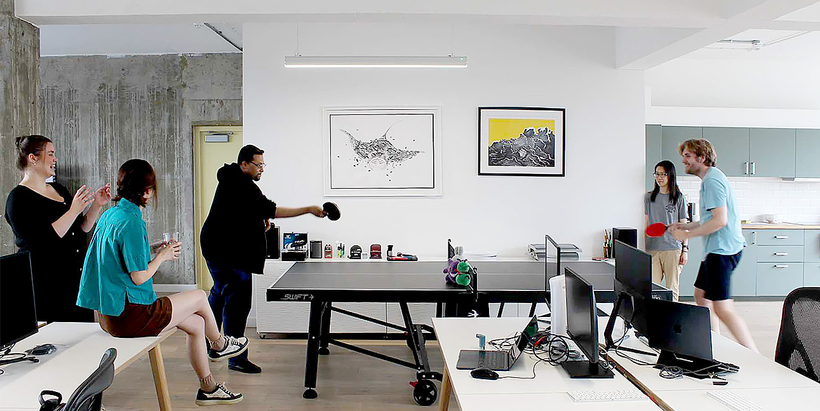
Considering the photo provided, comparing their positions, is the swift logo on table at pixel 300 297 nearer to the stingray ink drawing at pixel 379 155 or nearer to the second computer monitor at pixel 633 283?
the second computer monitor at pixel 633 283

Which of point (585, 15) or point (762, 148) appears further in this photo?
point (762, 148)

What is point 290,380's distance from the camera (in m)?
4.16

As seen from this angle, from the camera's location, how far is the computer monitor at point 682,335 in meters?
2.34

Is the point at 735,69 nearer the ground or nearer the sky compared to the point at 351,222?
nearer the sky

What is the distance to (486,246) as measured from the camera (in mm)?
5691

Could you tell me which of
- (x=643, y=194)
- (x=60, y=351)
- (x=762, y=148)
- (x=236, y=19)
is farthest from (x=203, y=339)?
(x=762, y=148)

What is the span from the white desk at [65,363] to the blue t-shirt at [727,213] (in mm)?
3427

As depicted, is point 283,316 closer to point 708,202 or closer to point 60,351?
point 60,351

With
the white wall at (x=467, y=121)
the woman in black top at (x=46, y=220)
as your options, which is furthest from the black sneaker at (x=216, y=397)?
the white wall at (x=467, y=121)

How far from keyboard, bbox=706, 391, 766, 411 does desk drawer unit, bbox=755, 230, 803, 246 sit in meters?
5.10

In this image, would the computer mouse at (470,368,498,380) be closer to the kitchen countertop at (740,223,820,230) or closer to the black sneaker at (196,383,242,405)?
the black sneaker at (196,383,242,405)

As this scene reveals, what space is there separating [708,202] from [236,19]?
3.42 metres

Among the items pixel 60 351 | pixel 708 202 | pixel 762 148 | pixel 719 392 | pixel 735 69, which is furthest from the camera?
pixel 735 69

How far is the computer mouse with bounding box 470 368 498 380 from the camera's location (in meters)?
2.31
